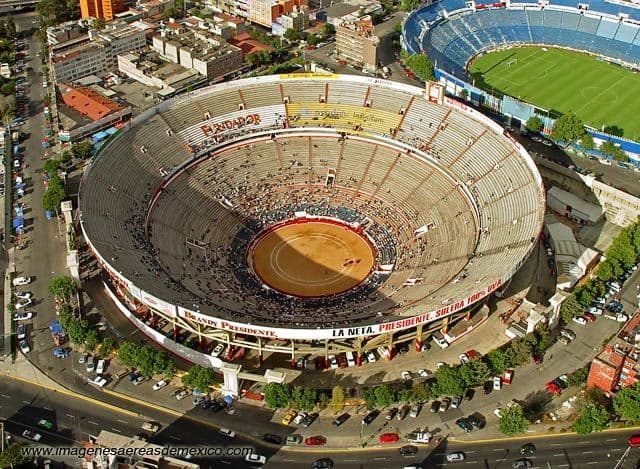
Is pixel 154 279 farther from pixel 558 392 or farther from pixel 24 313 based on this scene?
pixel 558 392

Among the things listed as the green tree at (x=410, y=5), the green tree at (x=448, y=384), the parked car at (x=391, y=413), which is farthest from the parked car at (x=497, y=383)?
the green tree at (x=410, y=5)

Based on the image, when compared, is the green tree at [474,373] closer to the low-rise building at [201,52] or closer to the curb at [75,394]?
the curb at [75,394]

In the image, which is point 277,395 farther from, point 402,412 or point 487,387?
point 487,387

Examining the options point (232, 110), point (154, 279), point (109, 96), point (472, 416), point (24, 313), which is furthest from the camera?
point (109, 96)

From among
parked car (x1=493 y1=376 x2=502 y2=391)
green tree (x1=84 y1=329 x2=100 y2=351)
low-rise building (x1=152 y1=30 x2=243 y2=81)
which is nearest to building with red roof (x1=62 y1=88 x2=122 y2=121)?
low-rise building (x1=152 y1=30 x2=243 y2=81)

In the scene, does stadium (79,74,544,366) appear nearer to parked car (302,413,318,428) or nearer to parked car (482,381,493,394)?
parked car (302,413,318,428)

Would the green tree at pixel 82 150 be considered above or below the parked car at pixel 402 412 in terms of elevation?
above

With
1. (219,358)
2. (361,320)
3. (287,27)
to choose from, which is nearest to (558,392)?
(361,320)
